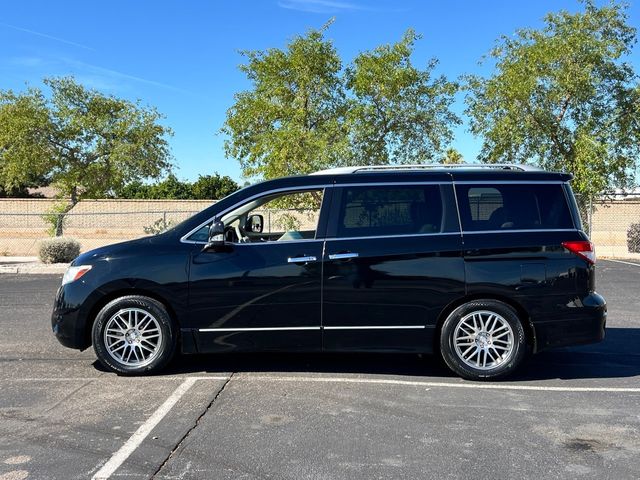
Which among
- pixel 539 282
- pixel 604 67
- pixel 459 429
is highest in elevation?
pixel 604 67

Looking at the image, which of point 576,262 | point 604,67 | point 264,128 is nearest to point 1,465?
point 576,262

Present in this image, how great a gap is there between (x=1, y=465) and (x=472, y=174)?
14.8 ft

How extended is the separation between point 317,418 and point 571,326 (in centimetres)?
259

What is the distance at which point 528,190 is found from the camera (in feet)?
19.4

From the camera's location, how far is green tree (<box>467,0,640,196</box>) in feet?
62.4

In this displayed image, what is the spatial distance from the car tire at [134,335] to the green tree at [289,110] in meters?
12.6

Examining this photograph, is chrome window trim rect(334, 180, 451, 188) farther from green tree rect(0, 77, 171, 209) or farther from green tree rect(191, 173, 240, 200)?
green tree rect(191, 173, 240, 200)

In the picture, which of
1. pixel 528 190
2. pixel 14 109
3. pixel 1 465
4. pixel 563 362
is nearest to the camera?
pixel 1 465

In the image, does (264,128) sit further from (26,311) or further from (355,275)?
(355,275)

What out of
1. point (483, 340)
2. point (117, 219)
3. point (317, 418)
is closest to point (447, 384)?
point (483, 340)

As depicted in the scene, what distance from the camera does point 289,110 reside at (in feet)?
62.2

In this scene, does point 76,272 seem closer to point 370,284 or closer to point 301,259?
point 301,259

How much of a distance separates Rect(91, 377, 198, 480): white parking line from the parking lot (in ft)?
0.05

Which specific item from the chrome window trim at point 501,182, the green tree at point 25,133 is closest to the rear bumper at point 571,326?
the chrome window trim at point 501,182
